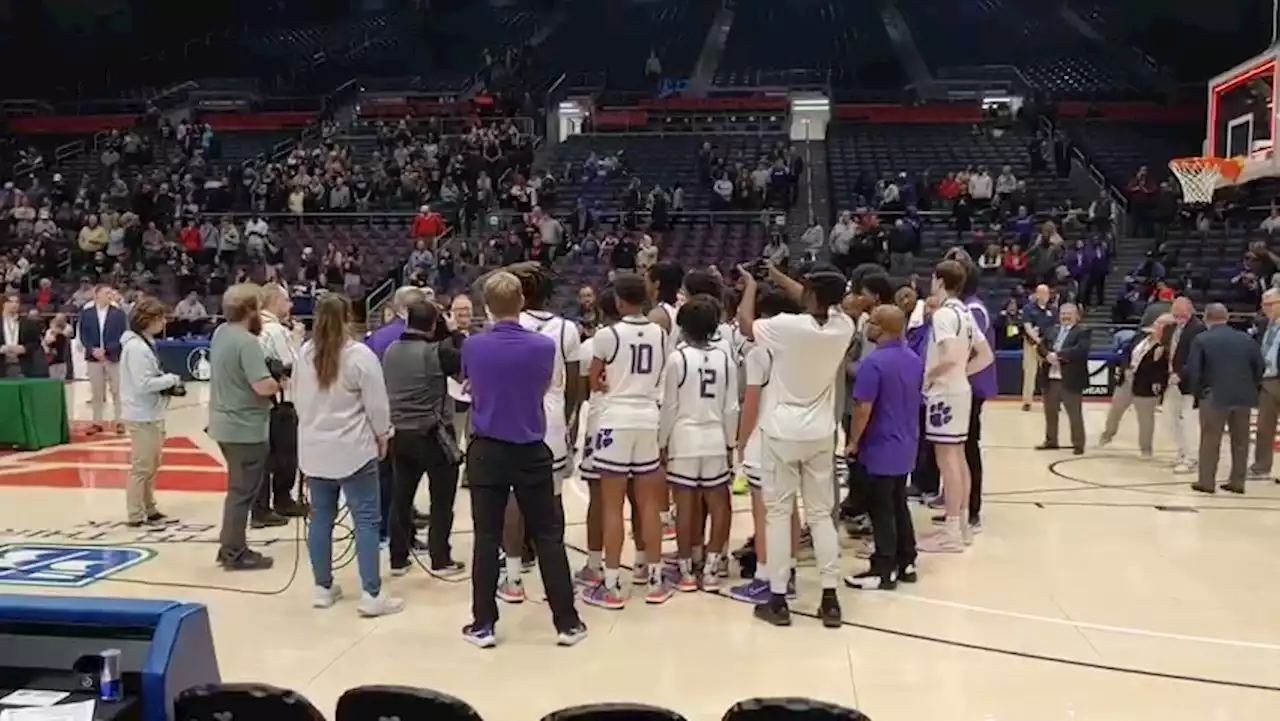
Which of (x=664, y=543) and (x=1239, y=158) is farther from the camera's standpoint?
(x=1239, y=158)

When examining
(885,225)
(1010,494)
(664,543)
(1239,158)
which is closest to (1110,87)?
(885,225)

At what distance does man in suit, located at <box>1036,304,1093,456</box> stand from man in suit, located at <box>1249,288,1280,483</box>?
4.75ft

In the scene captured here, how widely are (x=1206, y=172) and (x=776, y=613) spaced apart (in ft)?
33.6

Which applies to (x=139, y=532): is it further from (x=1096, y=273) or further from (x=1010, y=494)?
(x=1096, y=273)

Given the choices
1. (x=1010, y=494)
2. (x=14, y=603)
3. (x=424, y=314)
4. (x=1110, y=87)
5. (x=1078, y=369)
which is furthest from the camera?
(x=1110, y=87)

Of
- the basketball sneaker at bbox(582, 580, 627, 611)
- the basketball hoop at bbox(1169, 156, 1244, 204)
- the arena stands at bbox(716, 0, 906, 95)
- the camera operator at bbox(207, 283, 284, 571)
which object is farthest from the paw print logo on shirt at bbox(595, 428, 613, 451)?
the arena stands at bbox(716, 0, 906, 95)

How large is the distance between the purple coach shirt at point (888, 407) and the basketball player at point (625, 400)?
1.04 meters

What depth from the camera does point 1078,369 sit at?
10109mm

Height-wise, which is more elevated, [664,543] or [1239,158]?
[1239,158]

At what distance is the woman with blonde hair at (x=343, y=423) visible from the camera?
5.42 meters

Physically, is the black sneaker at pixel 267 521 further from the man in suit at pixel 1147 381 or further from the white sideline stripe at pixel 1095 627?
the man in suit at pixel 1147 381

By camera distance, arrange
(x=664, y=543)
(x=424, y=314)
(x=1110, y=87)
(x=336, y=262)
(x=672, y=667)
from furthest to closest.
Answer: (x=1110, y=87), (x=336, y=262), (x=664, y=543), (x=424, y=314), (x=672, y=667)

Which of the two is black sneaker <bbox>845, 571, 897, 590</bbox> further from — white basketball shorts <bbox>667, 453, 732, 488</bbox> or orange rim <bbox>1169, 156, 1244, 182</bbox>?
orange rim <bbox>1169, 156, 1244, 182</bbox>

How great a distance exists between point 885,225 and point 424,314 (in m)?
13.3
